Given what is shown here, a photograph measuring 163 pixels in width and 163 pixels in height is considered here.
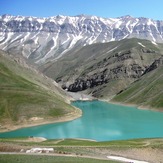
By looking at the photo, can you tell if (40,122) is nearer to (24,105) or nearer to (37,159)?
(24,105)

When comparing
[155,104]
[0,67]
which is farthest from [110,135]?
[0,67]

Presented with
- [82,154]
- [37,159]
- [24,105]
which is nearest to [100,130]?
[24,105]

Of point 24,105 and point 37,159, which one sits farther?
point 24,105

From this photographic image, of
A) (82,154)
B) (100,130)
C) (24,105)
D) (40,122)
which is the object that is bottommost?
(100,130)

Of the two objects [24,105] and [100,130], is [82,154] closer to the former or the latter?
[100,130]

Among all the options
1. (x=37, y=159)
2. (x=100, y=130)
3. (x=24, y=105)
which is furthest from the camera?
(x=24, y=105)

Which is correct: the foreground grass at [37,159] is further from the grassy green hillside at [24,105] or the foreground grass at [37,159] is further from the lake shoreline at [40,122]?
the grassy green hillside at [24,105]

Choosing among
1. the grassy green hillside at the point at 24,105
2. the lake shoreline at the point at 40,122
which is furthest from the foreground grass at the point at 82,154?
the grassy green hillside at the point at 24,105

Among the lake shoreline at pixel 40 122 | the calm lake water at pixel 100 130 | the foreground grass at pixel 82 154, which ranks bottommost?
the calm lake water at pixel 100 130

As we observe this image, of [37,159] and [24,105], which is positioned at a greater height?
[24,105]

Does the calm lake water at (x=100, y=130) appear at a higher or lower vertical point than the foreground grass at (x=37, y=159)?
lower

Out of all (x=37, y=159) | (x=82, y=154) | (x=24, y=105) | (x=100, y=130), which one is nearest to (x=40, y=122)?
(x=24, y=105)

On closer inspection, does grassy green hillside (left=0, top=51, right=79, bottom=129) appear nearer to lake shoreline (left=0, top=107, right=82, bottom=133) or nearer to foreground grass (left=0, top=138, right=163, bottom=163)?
lake shoreline (left=0, top=107, right=82, bottom=133)

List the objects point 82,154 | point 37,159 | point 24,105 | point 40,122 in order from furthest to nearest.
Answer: point 24,105 < point 40,122 < point 82,154 < point 37,159
